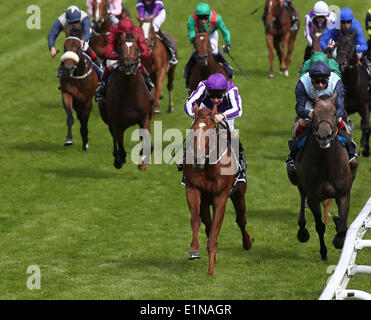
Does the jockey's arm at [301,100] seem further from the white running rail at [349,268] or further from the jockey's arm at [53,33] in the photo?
the jockey's arm at [53,33]

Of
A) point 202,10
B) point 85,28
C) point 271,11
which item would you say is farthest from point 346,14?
point 271,11

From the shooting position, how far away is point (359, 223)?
377 inches

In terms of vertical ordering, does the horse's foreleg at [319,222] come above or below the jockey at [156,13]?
below

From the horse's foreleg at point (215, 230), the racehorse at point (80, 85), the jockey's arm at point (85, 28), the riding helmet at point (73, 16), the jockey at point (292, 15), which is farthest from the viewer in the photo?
the jockey at point (292, 15)

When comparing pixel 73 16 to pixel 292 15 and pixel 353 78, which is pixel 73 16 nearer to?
pixel 353 78

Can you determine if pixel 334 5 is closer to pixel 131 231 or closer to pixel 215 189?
pixel 131 231

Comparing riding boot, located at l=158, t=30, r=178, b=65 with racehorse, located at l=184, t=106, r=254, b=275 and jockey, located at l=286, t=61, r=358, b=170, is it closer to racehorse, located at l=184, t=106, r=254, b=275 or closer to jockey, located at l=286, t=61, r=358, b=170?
jockey, located at l=286, t=61, r=358, b=170

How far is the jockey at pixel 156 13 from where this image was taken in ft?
71.6

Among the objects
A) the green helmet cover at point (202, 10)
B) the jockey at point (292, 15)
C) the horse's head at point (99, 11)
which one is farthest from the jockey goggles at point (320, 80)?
the jockey at point (292, 15)

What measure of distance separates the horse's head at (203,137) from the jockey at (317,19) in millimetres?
11190

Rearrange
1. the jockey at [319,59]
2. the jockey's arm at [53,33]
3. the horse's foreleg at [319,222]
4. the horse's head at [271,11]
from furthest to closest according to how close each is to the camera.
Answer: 1. the horse's head at [271,11]
2. the jockey's arm at [53,33]
3. the jockey at [319,59]
4. the horse's foreleg at [319,222]

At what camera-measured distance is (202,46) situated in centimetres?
1873

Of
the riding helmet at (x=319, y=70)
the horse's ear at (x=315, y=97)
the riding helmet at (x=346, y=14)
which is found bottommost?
the horse's ear at (x=315, y=97)

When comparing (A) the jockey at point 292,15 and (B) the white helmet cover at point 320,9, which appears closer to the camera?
(B) the white helmet cover at point 320,9
